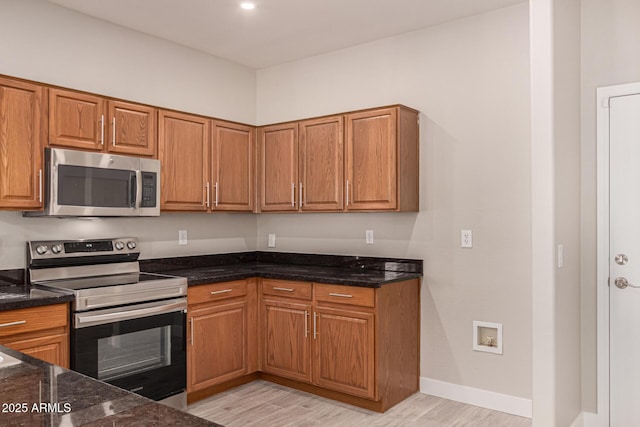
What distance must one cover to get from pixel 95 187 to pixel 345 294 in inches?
72.5

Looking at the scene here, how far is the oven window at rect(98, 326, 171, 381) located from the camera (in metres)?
2.98

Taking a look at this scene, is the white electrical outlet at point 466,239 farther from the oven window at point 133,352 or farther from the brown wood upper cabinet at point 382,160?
the oven window at point 133,352

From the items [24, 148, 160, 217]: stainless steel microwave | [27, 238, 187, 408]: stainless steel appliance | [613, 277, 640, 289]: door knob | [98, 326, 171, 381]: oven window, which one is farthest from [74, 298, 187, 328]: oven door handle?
[613, 277, 640, 289]: door knob

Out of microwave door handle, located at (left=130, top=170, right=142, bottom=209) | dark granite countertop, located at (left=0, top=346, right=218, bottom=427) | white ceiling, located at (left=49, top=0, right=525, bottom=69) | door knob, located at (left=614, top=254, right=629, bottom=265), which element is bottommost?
dark granite countertop, located at (left=0, top=346, right=218, bottom=427)

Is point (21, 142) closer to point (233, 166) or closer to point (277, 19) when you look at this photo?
point (233, 166)

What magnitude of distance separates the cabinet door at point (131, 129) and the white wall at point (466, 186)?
5.57 feet

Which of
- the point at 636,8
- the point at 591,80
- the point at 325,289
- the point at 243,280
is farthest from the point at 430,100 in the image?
the point at 243,280

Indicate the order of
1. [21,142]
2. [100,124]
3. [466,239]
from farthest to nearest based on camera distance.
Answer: [466,239] → [100,124] → [21,142]

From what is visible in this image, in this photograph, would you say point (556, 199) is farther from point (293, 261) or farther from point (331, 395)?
point (293, 261)

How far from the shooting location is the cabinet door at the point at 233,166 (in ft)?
13.7

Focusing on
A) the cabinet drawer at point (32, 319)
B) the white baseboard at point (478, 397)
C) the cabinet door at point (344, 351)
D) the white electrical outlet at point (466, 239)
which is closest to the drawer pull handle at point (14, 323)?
the cabinet drawer at point (32, 319)

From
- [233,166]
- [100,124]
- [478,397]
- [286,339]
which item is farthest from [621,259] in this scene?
[100,124]

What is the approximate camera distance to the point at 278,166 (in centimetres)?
438

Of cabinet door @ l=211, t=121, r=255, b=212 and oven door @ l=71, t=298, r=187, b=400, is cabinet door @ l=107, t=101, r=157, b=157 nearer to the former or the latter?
cabinet door @ l=211, t=121, r=255, b=212
